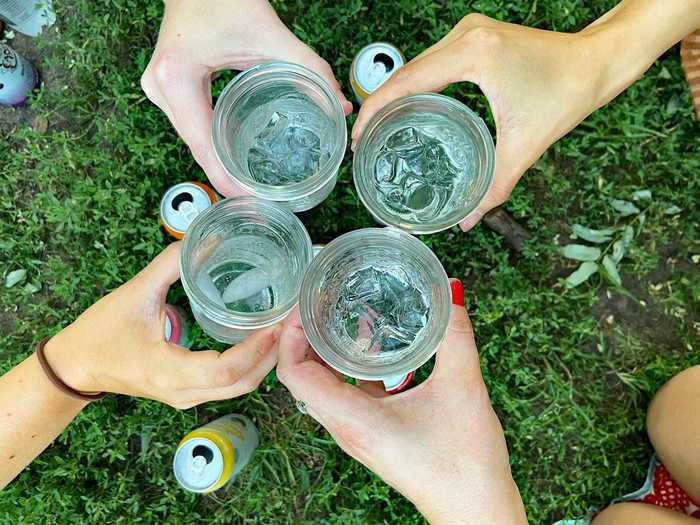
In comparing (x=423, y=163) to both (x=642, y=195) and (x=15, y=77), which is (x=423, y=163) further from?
(x=15, y=77)

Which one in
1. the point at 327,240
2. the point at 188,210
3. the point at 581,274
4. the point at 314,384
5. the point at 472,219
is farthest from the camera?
the point at 581,274

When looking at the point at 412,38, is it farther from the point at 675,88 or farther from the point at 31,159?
the point at 31,159

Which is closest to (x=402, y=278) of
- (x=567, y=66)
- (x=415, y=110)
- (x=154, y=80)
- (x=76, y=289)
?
(x=415, y=110)

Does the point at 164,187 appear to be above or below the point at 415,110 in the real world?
below

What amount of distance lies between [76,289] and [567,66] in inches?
77.9

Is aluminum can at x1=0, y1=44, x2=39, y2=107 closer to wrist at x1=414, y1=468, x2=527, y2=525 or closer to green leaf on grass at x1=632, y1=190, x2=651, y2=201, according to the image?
wrist at x1=414, y1=468, x2=527, y2=525

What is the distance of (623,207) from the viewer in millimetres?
2543

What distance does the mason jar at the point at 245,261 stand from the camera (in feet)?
5.01

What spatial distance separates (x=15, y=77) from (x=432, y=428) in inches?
82.3

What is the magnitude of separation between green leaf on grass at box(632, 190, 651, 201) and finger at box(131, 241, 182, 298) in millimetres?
1876

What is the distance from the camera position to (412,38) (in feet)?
8.17

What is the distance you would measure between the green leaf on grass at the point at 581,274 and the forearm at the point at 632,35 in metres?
0.86

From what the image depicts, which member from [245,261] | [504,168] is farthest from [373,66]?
[245,261]

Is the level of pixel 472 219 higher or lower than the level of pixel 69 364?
lower
